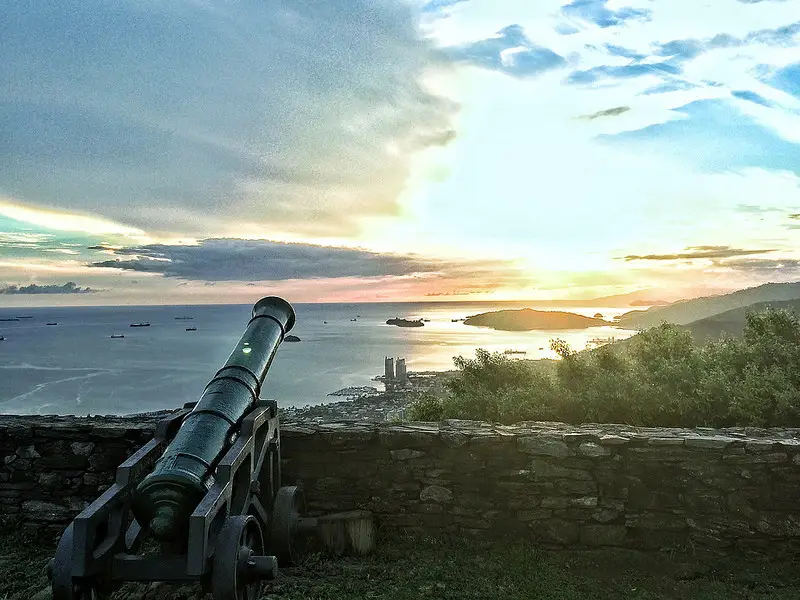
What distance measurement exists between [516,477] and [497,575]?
859 mm

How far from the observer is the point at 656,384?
901 centimetres

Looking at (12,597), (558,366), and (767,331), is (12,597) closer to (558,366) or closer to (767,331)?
(558,366)

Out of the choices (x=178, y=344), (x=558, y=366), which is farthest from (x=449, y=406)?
(x=178, y=344)

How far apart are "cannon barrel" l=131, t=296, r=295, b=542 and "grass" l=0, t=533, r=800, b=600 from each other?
110 cm

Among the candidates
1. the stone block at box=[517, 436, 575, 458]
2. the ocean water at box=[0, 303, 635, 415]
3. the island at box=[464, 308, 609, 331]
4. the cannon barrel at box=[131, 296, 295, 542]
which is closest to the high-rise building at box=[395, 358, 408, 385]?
the ocean water at box=[0, 303, 635, 415]

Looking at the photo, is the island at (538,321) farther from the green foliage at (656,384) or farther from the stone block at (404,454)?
the stone block at (404,454)

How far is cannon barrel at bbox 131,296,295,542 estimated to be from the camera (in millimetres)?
3406

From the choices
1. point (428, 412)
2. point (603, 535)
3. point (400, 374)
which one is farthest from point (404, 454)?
point (400, 374)

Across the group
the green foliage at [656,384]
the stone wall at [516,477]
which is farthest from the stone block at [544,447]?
the green foliage at [656,384]

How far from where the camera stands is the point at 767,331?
9984mm

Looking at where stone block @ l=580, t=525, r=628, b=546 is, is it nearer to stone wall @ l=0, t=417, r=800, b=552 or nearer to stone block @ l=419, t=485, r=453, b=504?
stone wall @ l=0, t=417, r=800, b=552

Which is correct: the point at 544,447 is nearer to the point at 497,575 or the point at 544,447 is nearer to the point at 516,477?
the point at 516,477

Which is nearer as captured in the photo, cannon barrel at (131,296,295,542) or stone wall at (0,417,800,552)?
cannon barrel at (131,296,295,542)

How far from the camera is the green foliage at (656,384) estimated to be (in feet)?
26.4
